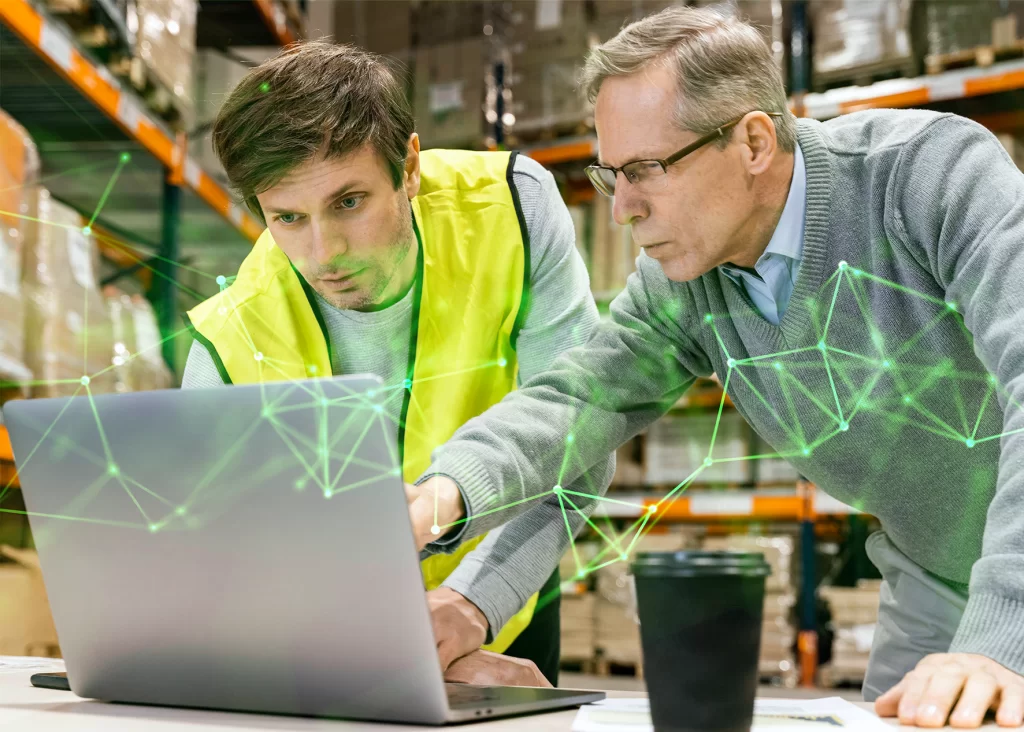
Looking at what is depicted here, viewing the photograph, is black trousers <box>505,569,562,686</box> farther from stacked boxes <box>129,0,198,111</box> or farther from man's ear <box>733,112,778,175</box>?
stacked boxes <box>129,0,198,111</box>

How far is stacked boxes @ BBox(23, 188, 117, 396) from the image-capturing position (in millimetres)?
2027

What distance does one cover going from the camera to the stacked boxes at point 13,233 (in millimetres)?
1851

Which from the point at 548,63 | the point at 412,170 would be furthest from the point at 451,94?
the point at 412,170

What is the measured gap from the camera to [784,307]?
1.26 metres

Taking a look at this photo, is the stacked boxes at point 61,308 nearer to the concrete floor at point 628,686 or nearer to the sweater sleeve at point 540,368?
the sweater sleeve at point 540,368

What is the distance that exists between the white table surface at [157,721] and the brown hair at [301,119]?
25.3 inches

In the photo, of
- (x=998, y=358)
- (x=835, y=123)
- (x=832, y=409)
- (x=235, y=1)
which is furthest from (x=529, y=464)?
(x=235, y=1)

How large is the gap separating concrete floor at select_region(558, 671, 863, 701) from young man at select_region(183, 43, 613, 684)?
81.7 inches

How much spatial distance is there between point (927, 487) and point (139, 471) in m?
0.95

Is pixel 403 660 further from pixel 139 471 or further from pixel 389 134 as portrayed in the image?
pixel 389 134

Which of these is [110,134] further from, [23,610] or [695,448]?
[695,448]

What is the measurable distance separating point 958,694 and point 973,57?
3051 mm

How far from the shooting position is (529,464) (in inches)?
44.4

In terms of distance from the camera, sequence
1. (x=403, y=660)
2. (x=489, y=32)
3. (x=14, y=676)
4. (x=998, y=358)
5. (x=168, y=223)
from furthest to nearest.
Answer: (x=489, y=32), (x=168, y=223), (x=14, y=676), (x=998, y=358), (x=403, y=660)
